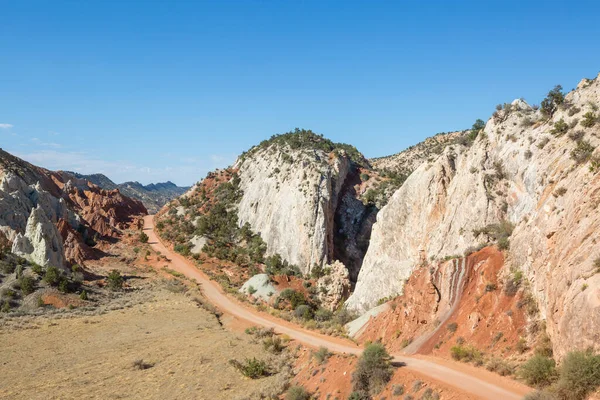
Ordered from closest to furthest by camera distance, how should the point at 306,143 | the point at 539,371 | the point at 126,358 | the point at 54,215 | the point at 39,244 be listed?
the point at 539,371
the point at 126,358
the point at 39,244
the point at 54,215
the point at 306,143

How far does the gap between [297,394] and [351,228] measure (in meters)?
40.4

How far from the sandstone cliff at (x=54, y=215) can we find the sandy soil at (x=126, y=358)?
15173mm

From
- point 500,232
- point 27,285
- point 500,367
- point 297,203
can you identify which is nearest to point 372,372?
point 500,367

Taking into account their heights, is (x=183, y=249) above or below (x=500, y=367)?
below

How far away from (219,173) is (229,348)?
6053 cm

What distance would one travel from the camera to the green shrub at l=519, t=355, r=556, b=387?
1187 cm

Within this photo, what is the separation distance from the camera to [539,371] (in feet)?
39.5

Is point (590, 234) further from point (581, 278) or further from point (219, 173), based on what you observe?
point (219, 173)

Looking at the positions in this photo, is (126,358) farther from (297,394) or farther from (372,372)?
(372,372)

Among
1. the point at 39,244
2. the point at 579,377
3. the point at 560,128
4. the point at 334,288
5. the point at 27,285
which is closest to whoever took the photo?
the point at 579,377

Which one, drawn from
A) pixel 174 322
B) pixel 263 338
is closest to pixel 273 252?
pixel 174 322

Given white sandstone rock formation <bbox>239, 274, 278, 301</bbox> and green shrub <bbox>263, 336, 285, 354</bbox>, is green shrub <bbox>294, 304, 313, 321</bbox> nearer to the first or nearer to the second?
white sandstone rock formation <bbox>239, 274, 278, 301</bbox>

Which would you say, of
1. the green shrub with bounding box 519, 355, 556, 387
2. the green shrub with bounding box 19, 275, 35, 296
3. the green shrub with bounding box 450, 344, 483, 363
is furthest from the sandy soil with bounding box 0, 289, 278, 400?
the green shrub with bounding box 519, 355, 556, 387

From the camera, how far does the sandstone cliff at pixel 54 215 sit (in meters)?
43.3
